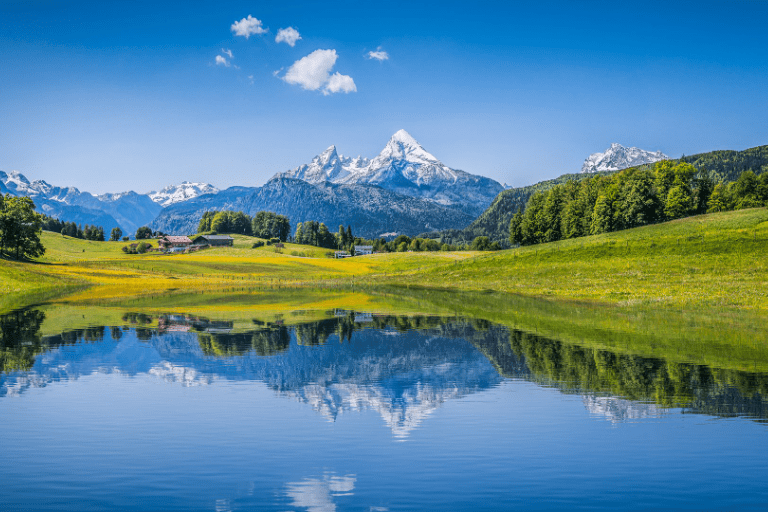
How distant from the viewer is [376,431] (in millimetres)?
16031

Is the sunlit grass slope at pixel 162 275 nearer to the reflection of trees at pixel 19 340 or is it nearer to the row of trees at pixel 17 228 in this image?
the row of trees at pixel 17 228

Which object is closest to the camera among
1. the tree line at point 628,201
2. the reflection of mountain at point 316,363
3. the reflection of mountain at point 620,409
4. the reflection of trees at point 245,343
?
the reflection of mountain at point 620,409

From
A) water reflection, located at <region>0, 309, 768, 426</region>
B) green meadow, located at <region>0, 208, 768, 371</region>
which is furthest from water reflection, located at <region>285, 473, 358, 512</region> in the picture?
green meadow, located at <region>0, 208, 768, 371</region>

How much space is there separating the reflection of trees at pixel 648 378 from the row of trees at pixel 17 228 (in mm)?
115360

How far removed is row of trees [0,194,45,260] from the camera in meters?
108

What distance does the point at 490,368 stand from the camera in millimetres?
25297

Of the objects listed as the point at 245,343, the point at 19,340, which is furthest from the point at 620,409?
the point at 19,340

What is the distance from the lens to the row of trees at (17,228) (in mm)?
108062

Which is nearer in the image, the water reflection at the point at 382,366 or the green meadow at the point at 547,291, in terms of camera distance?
the water reflection at the point at 382,366

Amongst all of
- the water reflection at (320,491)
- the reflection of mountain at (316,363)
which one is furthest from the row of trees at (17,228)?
the water reflection at (320,491)

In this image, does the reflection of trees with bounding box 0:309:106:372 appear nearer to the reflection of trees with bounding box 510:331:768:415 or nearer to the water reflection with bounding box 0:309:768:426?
the water reflection with bounding box 0:309:768:426

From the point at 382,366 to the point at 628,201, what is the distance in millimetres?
106776

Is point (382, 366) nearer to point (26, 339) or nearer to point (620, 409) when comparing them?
point (620, 409)

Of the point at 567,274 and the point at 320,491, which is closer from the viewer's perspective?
the point at 320,491
